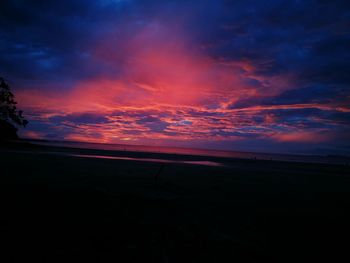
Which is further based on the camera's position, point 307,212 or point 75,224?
point 307,212

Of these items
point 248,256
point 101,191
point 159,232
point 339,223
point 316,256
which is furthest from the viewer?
point 101,191

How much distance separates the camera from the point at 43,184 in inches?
537

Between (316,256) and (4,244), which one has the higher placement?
(4,244)

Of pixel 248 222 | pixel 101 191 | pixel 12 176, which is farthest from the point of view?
pixel 12 176

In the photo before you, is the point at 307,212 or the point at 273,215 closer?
the point at 273,215

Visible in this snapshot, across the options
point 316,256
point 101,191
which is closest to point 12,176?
point 101,191

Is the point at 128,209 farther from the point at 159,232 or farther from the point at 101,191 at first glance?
the point at 101,191

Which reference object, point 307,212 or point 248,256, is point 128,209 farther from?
point 307,212

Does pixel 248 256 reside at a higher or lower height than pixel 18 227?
lower

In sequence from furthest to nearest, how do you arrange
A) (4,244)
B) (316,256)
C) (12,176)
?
(12,176), (316,256), (4,244)

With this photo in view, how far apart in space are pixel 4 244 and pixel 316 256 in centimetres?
916

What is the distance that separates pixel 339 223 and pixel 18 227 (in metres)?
13.4

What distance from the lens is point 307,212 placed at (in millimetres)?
11578


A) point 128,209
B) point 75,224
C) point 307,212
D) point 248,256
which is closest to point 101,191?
point 128,209
